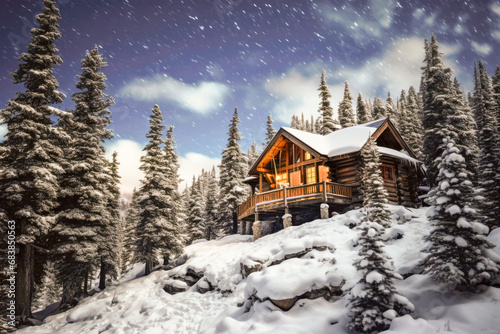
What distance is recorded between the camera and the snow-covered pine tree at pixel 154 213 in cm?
2212

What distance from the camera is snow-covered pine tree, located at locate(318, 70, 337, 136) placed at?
36.0 m

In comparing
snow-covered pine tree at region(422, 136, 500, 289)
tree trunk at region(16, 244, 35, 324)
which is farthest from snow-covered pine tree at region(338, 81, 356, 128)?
tree trunk at region(16, 244, 35, 324)

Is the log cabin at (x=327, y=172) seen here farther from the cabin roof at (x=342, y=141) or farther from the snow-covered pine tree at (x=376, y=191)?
the snow-covered pine tree at (x=376, y=191)

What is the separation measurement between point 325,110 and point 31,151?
32.2 metres

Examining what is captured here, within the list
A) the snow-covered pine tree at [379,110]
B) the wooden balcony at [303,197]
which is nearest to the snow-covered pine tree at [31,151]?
the wooden balcony at [303,197]

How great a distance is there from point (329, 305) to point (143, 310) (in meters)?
10.3

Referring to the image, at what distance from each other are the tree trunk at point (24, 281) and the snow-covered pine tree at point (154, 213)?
7551mm

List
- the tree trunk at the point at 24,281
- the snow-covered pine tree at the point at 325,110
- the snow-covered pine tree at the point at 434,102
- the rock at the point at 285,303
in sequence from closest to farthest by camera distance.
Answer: the rock at the point at 285,303 < the tree trunk at the point at 24,281 < the snow-covered pine tree at the point at 434,102 < the snow-covered pine tree at the point at 325,110

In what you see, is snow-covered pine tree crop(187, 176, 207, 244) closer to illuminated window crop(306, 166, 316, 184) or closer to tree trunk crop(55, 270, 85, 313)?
illuminated window crop(306, 166, 316, 184)

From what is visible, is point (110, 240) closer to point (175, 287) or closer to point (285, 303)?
point (175, 287)

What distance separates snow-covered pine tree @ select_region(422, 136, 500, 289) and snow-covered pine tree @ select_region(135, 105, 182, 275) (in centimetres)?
1962

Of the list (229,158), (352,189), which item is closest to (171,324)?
(352,189)

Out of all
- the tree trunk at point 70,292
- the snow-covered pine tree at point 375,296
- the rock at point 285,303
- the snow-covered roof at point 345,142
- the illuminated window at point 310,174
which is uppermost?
the snow-covered roof at point 345,142

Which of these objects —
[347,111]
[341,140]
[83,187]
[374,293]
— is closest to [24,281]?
[83,187]
